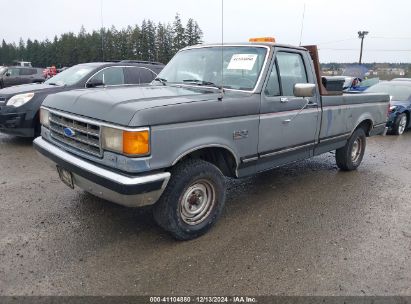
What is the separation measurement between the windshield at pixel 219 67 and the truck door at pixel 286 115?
0.22 meters

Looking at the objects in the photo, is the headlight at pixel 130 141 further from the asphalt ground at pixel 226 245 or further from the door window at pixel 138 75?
the door window at pixel 138 75

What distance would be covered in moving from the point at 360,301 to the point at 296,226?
53.6 inches

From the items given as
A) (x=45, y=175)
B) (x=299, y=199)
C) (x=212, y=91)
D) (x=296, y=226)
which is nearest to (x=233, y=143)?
(x=212, y=91)

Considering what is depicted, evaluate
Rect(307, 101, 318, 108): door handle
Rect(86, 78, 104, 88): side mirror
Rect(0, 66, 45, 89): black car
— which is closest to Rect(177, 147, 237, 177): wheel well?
Rect(307, 101, 318, 108): door handle

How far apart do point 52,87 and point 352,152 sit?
20.4ft

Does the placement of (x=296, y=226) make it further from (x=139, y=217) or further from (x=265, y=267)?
(x=139, y=217)

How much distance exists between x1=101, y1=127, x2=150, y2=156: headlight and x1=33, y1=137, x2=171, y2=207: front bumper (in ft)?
0.72

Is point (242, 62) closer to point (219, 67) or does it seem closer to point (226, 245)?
point (219, 67)

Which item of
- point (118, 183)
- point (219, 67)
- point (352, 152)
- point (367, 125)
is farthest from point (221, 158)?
point (367, 125)

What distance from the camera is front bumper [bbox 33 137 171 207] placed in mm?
3086

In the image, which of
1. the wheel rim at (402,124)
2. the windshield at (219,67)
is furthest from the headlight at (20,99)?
the wheel rim at (402,124)

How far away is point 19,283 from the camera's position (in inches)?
117

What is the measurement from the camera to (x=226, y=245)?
12.1ft

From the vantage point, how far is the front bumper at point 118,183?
3086mm
